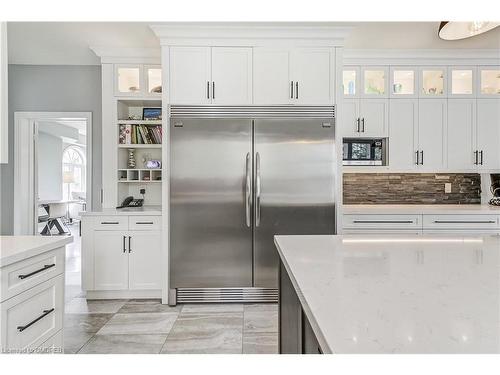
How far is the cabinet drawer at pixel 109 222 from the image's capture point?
3312 millimetres

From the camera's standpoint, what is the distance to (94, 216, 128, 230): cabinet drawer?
331 centimetres

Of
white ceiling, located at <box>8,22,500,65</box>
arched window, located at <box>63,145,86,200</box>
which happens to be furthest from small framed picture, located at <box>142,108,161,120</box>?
arched window, located at <box>63,145,86,200</box>

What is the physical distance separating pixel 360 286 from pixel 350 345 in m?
0.38

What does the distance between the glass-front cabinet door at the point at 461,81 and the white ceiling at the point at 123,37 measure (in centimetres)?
23

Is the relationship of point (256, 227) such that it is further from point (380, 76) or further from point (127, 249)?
point (380, 76)

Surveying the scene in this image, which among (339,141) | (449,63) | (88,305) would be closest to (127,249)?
(88,305)

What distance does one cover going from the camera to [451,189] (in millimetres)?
3975

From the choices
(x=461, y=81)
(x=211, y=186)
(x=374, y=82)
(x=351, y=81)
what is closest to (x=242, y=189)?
(x=211, y=186)

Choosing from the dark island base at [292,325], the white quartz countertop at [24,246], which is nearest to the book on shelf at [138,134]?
the white quartz countertop at [24,246]

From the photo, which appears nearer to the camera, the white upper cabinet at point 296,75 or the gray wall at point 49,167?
→ the white upper cabinet at point 296,75

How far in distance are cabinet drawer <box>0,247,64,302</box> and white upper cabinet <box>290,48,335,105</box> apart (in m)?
2.38

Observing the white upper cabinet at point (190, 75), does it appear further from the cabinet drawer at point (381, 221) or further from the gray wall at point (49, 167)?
the gray wall at point (49, 167)

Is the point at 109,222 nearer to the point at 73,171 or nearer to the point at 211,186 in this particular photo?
the point at 211,186

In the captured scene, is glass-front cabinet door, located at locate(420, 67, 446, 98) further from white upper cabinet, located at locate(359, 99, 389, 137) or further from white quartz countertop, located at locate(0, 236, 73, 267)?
white quartz countertop, located at locate(0, 236, 73, 267)
